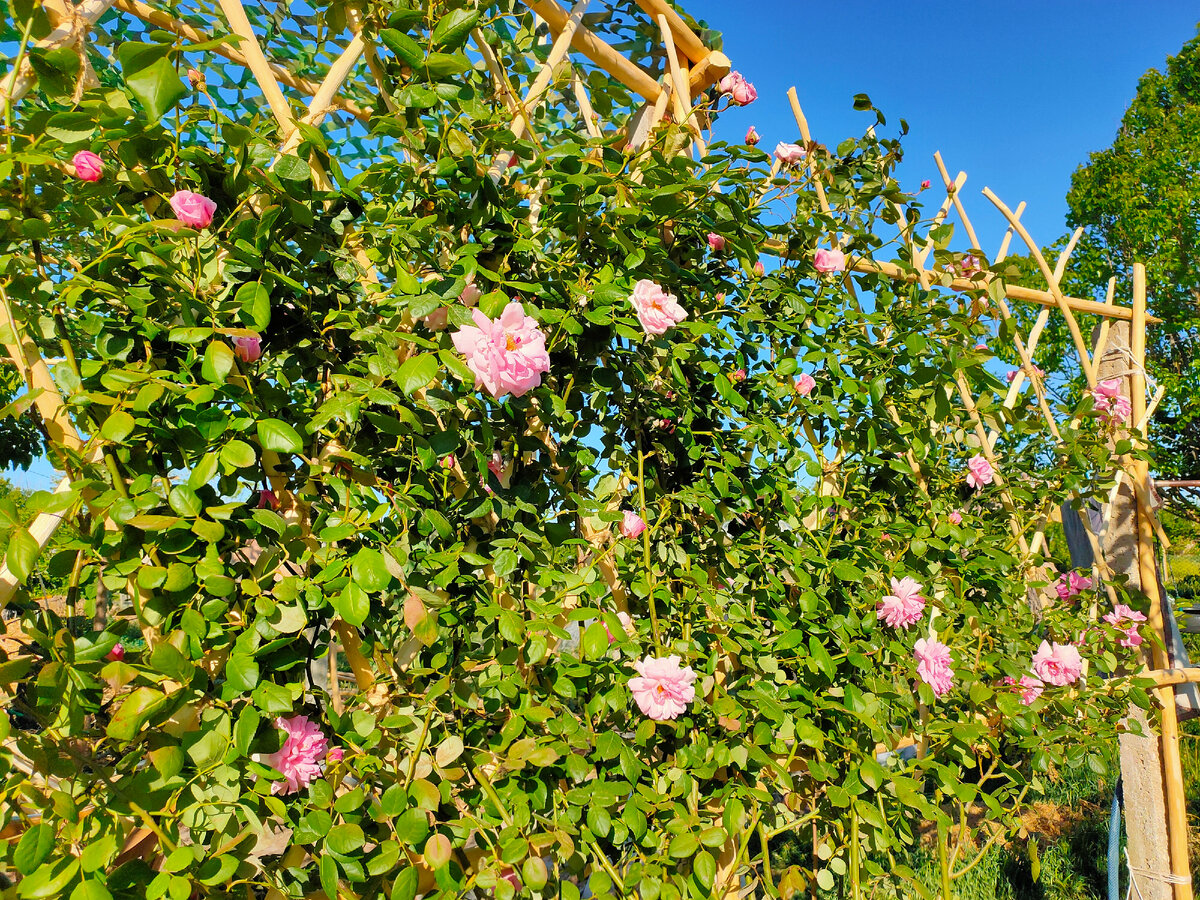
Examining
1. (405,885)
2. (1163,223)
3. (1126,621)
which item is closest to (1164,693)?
(1126,621)

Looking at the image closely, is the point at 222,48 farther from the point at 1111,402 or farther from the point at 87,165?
the point at 1111,402

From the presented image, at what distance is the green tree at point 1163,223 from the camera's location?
1180cm

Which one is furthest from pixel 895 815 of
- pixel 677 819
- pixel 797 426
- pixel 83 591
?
pixel 83 591

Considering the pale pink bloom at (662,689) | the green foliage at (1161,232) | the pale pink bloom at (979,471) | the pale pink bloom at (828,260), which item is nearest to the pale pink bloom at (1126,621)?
the pale pink bloom at (979,471)

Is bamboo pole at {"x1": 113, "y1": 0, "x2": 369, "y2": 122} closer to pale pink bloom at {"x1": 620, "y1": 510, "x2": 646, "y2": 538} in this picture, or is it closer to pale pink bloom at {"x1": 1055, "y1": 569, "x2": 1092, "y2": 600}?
pale pink bloom at {"x1": 620, "y1": 510, "x2": 646, "y2": 538}

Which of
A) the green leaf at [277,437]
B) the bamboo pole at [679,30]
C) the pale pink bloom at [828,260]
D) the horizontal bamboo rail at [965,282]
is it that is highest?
the bamboo pole at [679,30]

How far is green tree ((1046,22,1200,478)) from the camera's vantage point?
11797 mm

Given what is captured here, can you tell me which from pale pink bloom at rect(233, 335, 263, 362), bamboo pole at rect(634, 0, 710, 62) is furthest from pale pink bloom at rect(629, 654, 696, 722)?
bamboo pole at rect(634, 0, 710, 62)

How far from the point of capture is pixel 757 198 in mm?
1454

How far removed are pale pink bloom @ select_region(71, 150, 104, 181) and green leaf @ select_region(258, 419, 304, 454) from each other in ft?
1.17

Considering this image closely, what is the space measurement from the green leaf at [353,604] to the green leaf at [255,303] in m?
0.32

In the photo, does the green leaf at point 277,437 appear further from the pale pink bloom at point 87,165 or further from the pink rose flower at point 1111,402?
the pink rose flower at point 1111,402

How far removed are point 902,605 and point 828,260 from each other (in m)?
0.74

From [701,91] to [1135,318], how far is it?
4.95 feet
